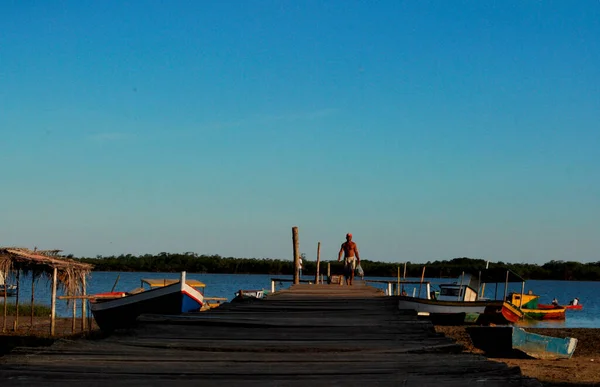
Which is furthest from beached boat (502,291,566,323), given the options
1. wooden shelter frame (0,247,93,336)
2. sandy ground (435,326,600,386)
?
wooden shelter frame (0,247,93,336)

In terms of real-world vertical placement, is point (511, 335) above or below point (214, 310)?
below

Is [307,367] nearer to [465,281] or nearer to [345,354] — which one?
[345,354]

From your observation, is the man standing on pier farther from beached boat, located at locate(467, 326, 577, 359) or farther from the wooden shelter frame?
the wooden shelter frame

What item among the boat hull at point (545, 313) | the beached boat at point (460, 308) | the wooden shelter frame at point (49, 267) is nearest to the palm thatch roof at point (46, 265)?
the wooden shelter frame at point (49, 267)

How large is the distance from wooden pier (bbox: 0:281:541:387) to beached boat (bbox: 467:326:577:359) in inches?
563

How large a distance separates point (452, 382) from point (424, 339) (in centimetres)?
244

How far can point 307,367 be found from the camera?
5449 millimetres

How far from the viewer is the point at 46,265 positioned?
2422 centimetres

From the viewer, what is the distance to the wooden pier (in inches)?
190

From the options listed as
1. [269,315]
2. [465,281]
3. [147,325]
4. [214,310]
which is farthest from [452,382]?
[465,281]

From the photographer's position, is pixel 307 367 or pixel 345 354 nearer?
pixel 307 367

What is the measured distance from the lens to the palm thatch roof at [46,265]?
77.2 ft

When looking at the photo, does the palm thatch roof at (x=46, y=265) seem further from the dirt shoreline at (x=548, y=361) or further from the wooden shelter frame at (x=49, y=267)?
the dirt shoreline at (x=548, y=361)

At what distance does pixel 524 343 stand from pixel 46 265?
1523cm
